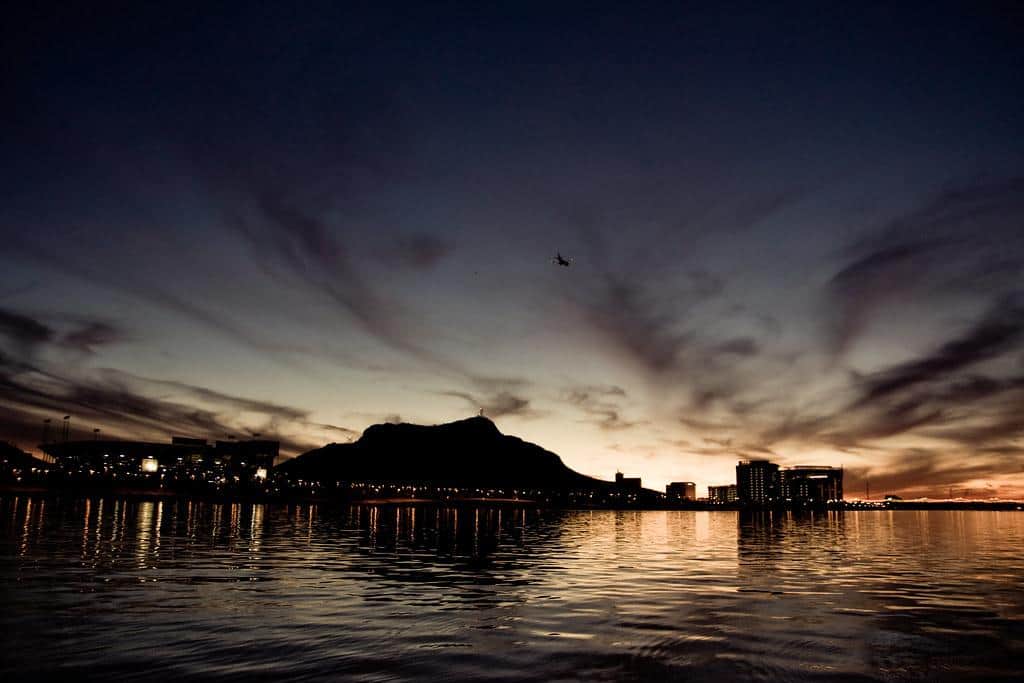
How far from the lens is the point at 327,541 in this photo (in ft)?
234

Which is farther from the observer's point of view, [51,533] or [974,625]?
[51,533]

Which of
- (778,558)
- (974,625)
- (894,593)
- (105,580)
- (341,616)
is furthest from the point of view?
(778,558)

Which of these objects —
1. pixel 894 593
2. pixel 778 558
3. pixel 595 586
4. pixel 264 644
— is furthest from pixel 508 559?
pixel 264 644

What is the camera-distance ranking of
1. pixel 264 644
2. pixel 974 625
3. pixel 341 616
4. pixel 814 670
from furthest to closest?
pixel 974 625 → pixel 341 616 → pixel 264 644 → pixel 814 670

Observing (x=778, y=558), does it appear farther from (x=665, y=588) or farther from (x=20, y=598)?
(x=20, y=598)

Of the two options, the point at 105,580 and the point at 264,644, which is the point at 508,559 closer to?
the point at 105,580

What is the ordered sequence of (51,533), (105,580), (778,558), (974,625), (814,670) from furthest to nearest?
(51,533), (778,558), (105,580), (974,625), (814,670)

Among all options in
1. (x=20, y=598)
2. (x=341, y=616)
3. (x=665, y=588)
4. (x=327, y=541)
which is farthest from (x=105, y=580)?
(x=327, y=541)

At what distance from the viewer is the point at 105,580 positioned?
35781 mm

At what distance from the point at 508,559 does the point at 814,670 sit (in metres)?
37.9

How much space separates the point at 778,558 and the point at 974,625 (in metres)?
33.9

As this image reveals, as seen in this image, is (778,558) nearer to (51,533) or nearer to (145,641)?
(145,641)

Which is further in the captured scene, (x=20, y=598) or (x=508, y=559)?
(x=508, y=559)

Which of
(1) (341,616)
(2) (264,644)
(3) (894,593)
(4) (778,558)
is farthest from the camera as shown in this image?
(4) (778,558)
